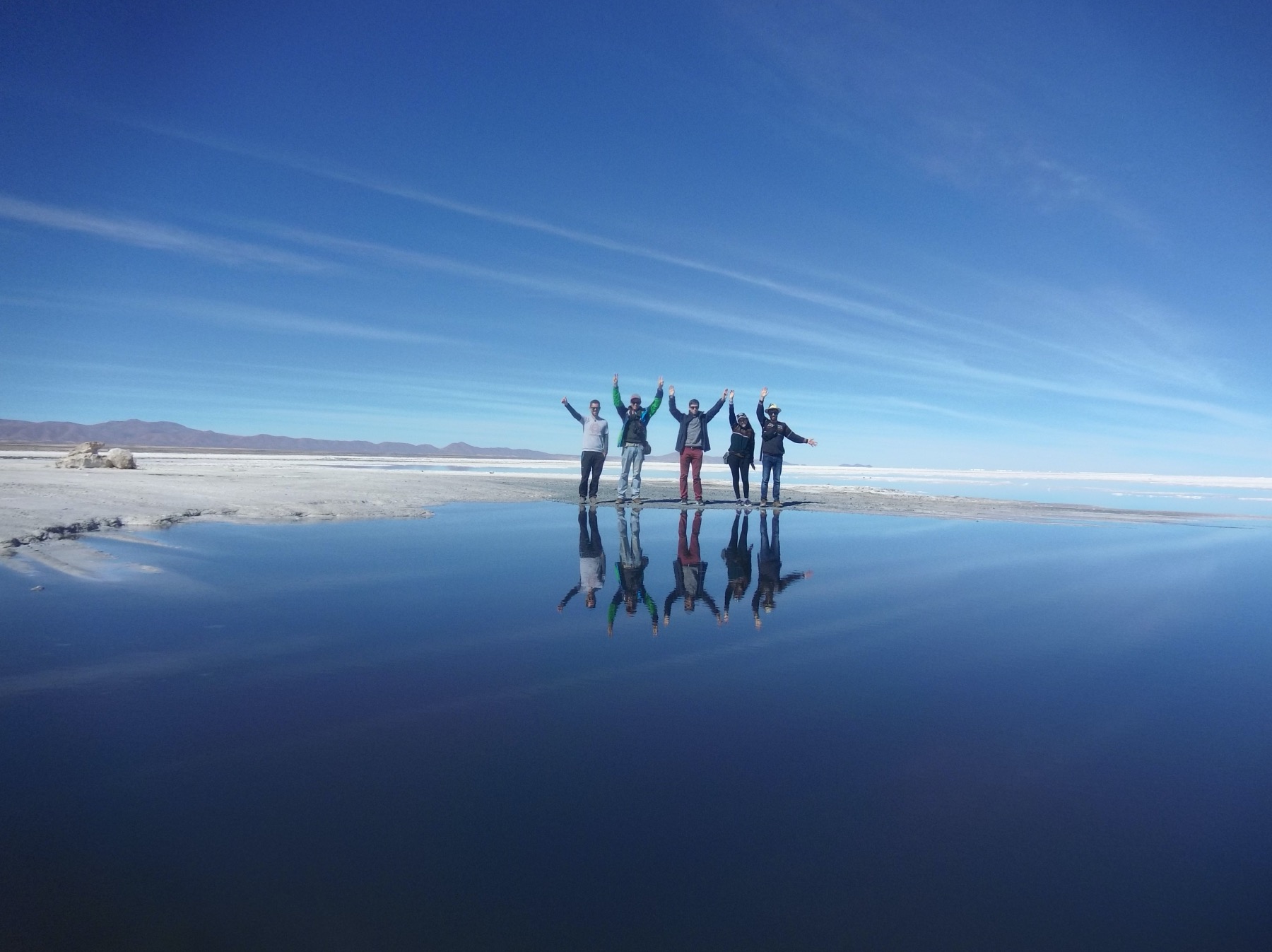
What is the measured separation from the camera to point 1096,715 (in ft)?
13.1

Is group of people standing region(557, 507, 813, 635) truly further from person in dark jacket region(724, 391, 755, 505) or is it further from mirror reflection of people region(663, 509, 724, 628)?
person in dark jacket region(724, 391, 755, 505)

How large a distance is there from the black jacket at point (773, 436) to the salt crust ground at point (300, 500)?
1.72 metres

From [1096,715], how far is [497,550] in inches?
271

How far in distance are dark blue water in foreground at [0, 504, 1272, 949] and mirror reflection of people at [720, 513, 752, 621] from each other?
1.38 ft

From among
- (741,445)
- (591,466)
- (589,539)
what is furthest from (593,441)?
(589,539)

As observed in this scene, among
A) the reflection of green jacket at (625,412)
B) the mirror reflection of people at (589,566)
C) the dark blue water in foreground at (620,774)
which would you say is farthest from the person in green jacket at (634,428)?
the dark blue water in foreground at (620,774)

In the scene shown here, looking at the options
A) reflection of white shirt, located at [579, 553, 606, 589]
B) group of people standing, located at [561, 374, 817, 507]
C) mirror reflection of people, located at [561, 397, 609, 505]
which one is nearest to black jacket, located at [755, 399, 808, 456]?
group of people standing, located at [561, 374, 817, 507]

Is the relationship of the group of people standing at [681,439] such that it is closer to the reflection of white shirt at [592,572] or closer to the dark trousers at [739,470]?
the dark trousers at [739,470]

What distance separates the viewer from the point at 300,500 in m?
15.2

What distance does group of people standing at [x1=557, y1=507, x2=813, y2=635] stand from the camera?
641 cm

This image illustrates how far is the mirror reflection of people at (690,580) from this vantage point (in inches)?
250

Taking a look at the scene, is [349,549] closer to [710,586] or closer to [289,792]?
[710,586]

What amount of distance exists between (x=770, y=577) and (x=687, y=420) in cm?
887

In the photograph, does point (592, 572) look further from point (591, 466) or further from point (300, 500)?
point (300, 500)
